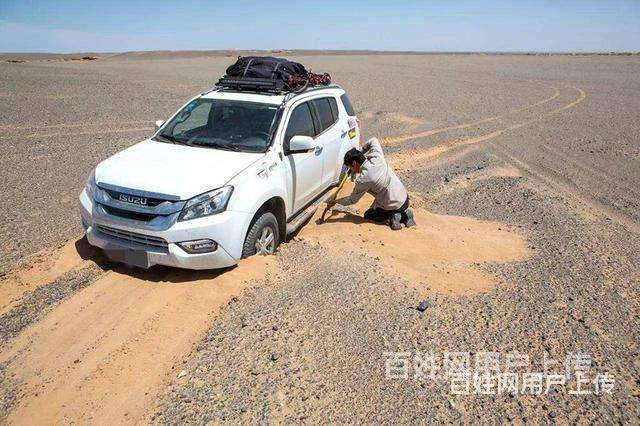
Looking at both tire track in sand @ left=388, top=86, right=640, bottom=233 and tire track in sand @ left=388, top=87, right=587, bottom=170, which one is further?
tire track in sand @ left=388, top=87, right=587, bottom=170

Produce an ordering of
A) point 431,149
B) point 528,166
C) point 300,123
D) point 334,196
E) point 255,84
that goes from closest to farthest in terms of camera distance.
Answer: point 300,123
point 255,84
point 334,196
point 528,166
point 431,149

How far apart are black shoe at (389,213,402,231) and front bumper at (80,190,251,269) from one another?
2.53m

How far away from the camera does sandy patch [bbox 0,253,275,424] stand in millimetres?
3395

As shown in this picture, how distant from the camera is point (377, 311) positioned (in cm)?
450

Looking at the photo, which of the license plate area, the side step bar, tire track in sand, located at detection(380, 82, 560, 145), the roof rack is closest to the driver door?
the side step bar

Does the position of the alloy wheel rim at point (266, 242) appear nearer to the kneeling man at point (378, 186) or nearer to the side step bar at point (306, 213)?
the side step bar at point (306, 213)

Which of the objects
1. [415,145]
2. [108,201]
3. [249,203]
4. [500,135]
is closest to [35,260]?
[108,201]

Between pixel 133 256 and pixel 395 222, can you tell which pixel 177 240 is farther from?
pixel 395 222

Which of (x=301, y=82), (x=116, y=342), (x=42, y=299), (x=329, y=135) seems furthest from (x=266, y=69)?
(x=116, y=342)

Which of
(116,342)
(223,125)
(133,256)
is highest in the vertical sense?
(223,125)

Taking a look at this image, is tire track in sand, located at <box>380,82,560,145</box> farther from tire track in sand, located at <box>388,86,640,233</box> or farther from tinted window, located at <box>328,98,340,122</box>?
tinted window, located at <box>328,98,340,122</box>

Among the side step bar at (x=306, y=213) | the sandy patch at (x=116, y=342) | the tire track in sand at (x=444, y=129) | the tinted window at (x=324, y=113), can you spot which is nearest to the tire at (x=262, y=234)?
the sandy patch at (x=116, y=342)

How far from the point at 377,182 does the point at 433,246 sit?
1.14 metres

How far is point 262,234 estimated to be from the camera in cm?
522
